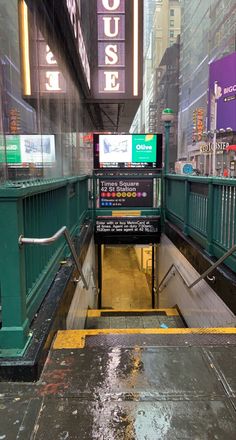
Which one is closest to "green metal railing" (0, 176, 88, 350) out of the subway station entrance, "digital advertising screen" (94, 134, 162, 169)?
"digital advertising screen" (94, 134, 162, 169)

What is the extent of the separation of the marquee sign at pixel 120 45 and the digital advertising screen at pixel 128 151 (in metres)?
2.70

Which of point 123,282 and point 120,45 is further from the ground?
point 120,45

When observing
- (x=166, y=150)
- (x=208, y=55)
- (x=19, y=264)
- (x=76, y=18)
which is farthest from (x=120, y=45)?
(x=208, y=55)

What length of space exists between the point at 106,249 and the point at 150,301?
6.78 meters

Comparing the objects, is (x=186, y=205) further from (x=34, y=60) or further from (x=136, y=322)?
(x=34, y=60)

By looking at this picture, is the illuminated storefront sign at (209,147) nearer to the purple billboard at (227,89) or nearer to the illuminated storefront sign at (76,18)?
the purple billboard at (227,89)

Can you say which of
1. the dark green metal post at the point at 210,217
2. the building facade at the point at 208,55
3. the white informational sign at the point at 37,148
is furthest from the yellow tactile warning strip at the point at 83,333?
the building facade at the point at 208,55

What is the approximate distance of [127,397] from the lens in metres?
2.02

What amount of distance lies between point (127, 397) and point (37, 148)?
3.60 m

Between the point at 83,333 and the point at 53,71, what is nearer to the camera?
the point at 83,333

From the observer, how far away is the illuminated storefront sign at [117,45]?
1098 centimetres

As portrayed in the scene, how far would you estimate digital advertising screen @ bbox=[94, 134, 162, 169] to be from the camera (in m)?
9.21

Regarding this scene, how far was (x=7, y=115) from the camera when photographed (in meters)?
3.37

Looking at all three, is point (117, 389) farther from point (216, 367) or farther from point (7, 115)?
point (7, 115)
